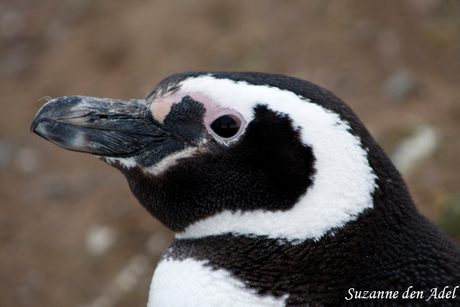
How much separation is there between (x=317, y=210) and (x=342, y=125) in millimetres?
292

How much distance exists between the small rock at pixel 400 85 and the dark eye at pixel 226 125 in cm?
343

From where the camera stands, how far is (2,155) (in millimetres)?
6168

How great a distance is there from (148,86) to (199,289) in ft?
15.5

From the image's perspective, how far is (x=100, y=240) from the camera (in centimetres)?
405

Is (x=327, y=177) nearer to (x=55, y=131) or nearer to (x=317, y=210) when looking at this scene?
(x=317, y=210)

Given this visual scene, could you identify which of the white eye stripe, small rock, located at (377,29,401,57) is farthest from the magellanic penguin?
small rock, located at (377,29,401,57)

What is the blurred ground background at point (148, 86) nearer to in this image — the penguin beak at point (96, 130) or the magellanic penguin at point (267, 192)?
the magellanic penguin at point (267, 192)

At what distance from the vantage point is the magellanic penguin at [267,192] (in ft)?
4.34

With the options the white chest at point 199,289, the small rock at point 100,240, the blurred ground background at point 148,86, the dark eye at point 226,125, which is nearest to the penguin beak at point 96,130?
the dark eye at point 226,125

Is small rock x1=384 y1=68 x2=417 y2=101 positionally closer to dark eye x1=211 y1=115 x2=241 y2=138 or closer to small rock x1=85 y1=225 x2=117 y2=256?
small rock x1=85 y1=225 x2=117 y2=256

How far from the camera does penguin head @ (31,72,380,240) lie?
4.36 feet

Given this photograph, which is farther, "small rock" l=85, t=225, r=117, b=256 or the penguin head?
"small rock" l=85, t=225, r=117, b=256

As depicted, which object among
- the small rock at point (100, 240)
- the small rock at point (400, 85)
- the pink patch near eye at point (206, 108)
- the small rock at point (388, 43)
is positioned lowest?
the pink patch near eye at point (206, 108)

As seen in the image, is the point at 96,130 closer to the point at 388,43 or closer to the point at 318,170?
the point at 318,170
